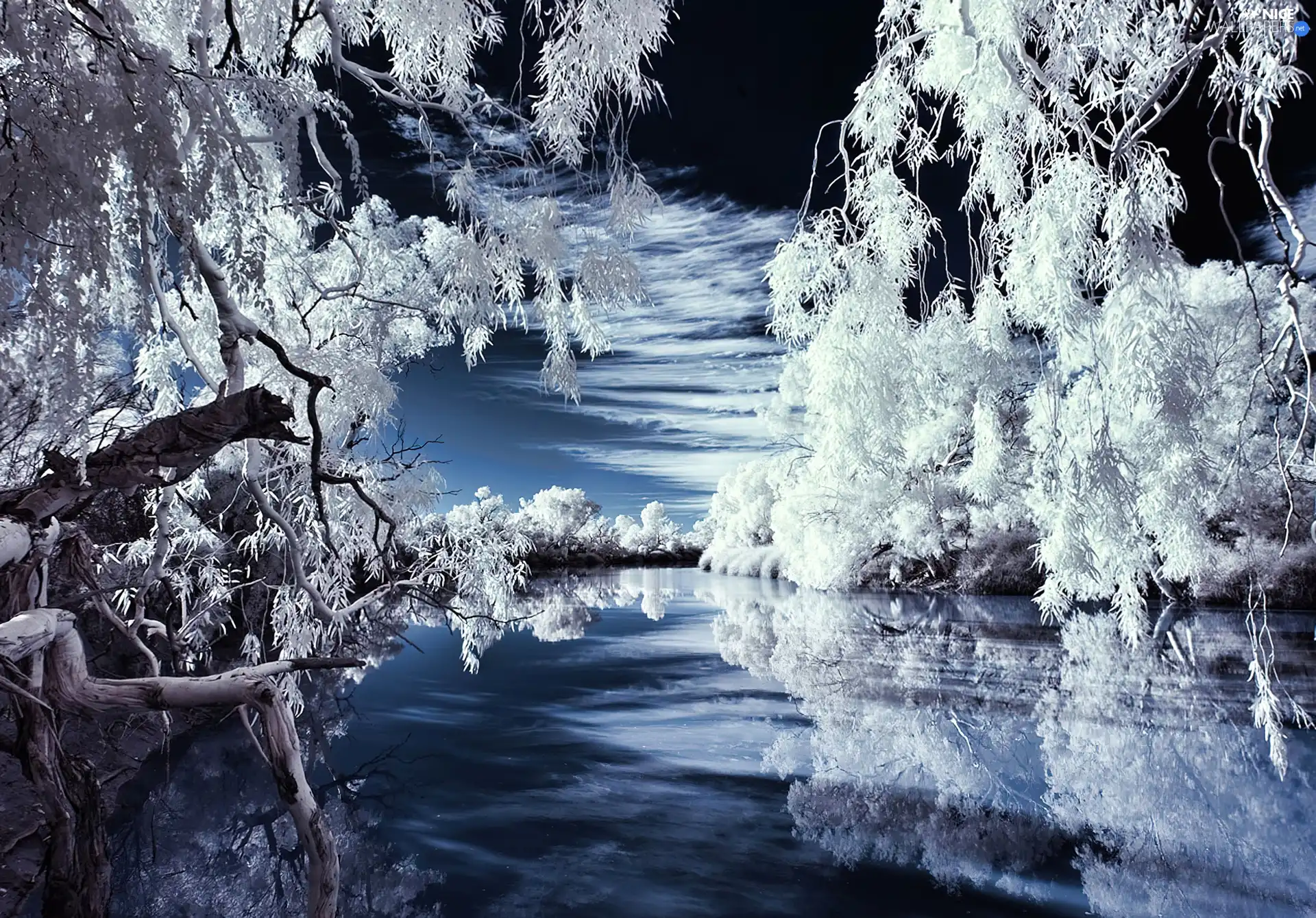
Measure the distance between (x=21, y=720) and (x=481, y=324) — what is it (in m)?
1.34

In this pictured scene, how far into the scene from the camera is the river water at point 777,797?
261cm

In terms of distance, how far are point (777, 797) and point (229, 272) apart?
3.00 metres

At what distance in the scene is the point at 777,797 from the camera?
3.50m

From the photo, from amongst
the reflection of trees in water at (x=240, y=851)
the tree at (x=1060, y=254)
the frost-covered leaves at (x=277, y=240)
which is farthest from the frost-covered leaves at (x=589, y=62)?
the reflection of trees in water at (x=240, y=851)

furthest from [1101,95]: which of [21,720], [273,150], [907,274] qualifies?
[21,720]

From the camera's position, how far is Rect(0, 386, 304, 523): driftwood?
53.1 inches

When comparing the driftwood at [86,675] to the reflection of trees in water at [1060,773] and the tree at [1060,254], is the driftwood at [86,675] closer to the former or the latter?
the tree at [1060,254]

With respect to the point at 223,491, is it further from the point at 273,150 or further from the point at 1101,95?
the point at 1101,95

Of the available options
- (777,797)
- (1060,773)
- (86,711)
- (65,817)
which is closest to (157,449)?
(86,711)

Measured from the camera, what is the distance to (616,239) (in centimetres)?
195

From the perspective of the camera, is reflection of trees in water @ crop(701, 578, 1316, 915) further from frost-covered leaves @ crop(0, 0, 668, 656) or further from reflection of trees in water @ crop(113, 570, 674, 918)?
frost-covered leaves @ crop(0, 0, 668, 656)

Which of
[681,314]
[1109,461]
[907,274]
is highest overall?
[681,314]

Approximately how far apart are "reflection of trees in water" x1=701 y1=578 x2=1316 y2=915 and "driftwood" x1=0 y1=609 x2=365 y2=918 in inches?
83.6

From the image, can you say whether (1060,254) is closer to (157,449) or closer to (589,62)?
(589,62)
